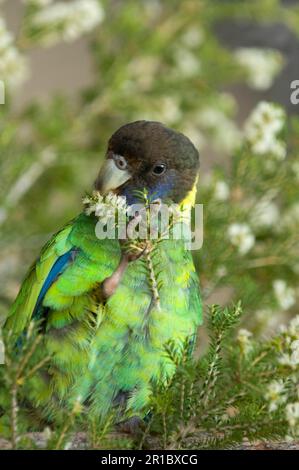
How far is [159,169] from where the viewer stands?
679 mm

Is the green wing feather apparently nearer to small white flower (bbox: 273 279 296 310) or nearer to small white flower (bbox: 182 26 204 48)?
small white flower (bbox: 273 279 296 310)

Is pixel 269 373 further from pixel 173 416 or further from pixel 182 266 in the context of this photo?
pixel 182 266

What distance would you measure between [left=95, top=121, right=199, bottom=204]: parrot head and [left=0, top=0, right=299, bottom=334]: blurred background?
11cm

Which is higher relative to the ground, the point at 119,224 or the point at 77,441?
the point at 119,224

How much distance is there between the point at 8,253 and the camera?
98 centimetres

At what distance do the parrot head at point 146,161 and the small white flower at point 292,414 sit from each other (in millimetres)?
290

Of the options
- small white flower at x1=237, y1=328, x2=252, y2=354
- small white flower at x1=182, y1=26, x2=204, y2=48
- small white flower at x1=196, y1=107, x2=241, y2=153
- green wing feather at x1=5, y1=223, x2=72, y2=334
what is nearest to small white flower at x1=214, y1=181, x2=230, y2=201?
green wing feather at x1=5, y1=223, x2=72, y2=334

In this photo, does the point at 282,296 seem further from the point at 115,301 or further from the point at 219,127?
the point at 219,127

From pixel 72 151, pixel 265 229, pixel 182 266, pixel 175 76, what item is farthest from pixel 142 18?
pixel 182 266

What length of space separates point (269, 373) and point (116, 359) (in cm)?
21

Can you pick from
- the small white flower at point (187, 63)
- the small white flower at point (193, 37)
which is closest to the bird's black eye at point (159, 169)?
the small white flower at point (187, 63)

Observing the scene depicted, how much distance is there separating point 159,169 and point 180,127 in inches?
19.9

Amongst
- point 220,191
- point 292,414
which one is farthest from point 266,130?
point 292,414

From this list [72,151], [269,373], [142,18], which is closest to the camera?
[269,373]
